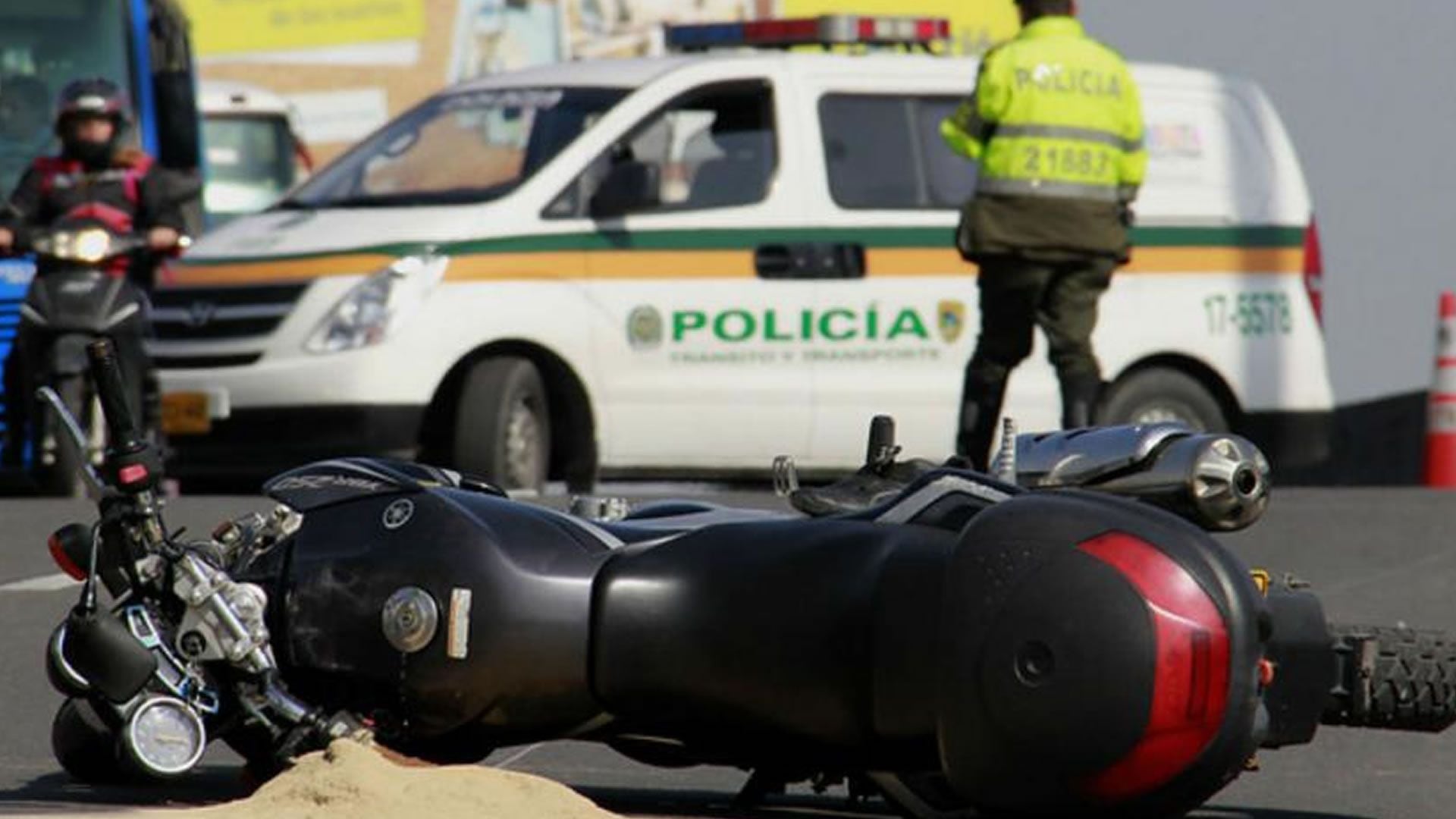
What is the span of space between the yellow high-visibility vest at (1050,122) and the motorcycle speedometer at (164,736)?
7205 mm

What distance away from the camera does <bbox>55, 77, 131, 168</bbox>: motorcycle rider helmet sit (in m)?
14.5

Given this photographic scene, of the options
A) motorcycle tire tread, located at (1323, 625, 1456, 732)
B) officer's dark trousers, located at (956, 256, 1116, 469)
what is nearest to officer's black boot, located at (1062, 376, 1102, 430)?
officer's dark trousers, located at (956, 256, 1116, 469)

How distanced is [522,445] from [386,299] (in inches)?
29.8

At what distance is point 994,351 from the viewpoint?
1312cm

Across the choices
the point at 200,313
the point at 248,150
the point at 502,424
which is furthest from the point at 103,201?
the point at 248,150

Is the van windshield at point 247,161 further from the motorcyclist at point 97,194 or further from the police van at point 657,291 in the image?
the motorcyclist at point 97,194

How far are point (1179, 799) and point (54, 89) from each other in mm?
13168

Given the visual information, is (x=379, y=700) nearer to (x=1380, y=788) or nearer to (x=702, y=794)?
(x=702, y=794)

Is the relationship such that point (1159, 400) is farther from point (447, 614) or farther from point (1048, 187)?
point (447, 614)

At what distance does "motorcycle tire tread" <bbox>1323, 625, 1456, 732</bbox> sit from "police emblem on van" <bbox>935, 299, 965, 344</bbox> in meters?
8.84

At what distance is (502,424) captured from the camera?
559 inches

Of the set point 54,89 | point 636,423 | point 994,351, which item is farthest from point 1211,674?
point 54,89

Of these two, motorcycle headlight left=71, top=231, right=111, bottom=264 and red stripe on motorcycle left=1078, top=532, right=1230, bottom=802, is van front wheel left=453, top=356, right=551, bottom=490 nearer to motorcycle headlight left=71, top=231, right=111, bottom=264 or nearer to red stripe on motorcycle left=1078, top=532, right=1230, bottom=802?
motorcycle headlight left=71, top=231, right=111, bottom=264

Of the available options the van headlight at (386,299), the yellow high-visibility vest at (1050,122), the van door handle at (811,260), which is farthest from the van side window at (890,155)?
the yellow high-visibility vest at (1050,122)
